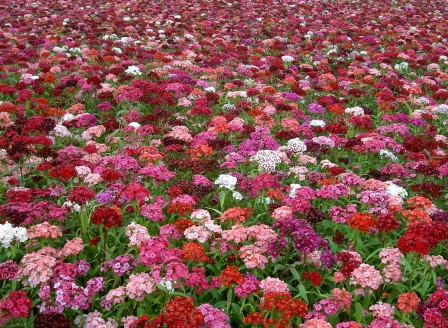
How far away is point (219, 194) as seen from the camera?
7.98 metres

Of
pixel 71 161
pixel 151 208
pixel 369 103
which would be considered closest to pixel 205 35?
pixel 369 103

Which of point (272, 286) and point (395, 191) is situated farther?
point (395, 191)

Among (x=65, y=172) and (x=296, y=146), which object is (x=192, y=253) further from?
(x=296, y=146)

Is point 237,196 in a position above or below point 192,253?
below

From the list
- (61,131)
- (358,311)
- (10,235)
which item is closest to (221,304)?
(358,311)

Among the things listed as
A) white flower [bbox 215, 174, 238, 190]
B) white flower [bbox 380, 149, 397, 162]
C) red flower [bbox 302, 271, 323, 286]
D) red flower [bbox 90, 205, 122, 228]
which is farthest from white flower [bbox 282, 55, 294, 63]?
red flower [bbox 90, 205, 122, 228]

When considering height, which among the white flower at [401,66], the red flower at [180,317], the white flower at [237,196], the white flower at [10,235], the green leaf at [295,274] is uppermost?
the red flower at [180,317]

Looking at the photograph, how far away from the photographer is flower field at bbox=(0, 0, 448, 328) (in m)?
5.24

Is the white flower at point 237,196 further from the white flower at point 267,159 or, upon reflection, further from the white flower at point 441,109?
the white flower at point 441,109

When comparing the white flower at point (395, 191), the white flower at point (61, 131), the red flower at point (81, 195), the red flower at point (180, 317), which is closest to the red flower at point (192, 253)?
the red flower at point (180, 317)

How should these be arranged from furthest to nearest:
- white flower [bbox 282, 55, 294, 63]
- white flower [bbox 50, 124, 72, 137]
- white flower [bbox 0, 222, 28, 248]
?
white flower [bbox 282, 55, 294, 63]
white flower [bbox 50, 124, 72, 137]
white flower [bbox 0, 222, 28, 248]

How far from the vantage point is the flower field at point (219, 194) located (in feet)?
17.2

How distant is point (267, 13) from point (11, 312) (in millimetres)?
21391

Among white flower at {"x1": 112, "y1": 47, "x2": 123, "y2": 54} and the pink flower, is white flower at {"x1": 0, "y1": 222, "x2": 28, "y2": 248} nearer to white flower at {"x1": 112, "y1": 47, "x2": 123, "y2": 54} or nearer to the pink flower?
the pink flower
